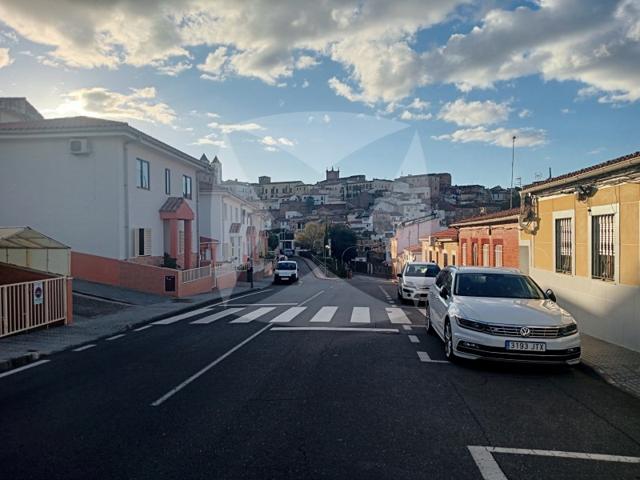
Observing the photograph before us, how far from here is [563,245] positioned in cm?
1266

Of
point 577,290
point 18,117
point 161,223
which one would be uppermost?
point 18,117

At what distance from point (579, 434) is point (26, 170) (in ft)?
81.0

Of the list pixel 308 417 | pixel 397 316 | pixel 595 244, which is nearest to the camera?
pixel 308 417

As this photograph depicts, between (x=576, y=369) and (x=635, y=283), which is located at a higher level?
(x=635, y=283)

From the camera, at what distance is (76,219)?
22.4 meters

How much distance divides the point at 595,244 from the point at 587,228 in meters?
0.46

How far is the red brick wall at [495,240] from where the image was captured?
2014 centimetres

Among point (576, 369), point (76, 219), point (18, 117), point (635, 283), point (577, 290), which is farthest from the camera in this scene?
point (18, 117)

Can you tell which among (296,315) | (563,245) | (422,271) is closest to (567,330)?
(563,245)

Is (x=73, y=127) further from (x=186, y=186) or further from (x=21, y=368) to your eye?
(x=21, y=368)

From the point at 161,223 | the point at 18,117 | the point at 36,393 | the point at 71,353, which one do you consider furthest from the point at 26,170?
the point at 36,393

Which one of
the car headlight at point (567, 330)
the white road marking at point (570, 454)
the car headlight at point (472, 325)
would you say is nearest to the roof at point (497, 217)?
the car headlight at point (567, 330)

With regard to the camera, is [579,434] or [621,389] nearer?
[579,434]

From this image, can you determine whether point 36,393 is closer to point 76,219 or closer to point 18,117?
point 76,219
